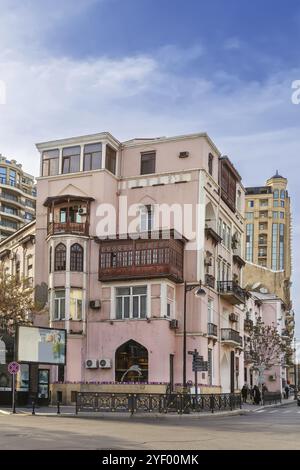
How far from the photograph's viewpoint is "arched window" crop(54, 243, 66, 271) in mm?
43781

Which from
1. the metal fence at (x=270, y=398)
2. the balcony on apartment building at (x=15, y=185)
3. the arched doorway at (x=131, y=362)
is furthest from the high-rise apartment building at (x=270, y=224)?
the arched doorway at (x=131, y=362)

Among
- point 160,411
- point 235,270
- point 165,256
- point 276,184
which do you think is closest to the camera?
point 160,411

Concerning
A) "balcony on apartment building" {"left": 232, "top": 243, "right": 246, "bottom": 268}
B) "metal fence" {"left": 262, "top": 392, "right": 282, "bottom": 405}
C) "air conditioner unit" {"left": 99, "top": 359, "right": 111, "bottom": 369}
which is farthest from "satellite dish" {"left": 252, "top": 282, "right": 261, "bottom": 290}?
"air conditioner unit" {"left": 99, "top": 359, "right": 111, "bottom": 369}

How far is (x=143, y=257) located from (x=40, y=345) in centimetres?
1106

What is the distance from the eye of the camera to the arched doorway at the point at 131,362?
41531 mm

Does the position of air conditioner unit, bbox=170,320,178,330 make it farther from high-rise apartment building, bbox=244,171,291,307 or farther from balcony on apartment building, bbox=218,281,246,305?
high-rise apartment building, bbox=244,171,291,307

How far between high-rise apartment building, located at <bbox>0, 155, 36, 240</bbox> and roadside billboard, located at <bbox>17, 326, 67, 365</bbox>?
69012mm

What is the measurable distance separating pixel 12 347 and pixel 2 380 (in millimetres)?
2529

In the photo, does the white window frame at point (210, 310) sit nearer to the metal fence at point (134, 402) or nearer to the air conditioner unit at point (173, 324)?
the air conditioner unit at point (173, 324)

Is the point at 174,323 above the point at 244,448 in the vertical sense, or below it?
above

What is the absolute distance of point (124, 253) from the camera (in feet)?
141

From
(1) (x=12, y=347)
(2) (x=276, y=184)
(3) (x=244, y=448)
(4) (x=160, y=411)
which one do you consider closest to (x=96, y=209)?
(1) (x=12, y=347)

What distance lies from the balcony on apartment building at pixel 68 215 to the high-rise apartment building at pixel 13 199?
57.8 metres
